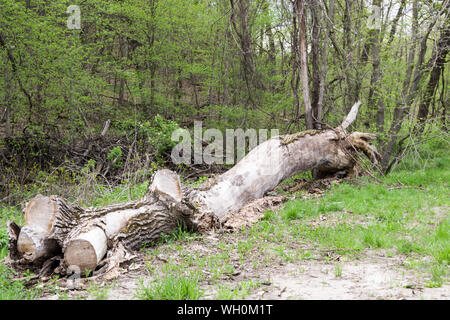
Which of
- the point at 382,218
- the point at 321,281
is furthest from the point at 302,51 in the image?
the point at 321,281

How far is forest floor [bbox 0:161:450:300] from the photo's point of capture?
2.93 meters

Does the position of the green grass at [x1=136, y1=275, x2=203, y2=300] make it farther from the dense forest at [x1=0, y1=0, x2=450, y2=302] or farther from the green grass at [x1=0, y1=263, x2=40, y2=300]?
the green grass at [x1=0, y1=263, x2=40, y2=300]

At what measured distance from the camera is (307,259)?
3893 millimetres

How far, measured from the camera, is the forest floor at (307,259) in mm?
2926

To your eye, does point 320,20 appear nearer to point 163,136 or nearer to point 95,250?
point 163,136

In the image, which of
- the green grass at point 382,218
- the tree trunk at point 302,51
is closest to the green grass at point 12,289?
the green grass at point 382,218

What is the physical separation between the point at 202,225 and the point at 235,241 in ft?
1.98

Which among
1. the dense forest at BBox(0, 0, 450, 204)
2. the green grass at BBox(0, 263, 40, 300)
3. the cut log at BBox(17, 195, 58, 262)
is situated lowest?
the green grass at BBox(0, 263, 40, 300)

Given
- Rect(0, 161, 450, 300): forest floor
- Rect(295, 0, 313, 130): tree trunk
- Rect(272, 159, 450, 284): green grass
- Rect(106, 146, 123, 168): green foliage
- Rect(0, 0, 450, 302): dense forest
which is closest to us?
Rect(0, 161, 450, 300): forest floor

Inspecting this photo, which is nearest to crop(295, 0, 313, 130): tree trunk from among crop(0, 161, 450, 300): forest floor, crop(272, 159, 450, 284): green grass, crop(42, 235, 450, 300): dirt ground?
crop(272, 159, 450, 284): green grass

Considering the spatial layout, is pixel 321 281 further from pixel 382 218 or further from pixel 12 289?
pixel 12 289

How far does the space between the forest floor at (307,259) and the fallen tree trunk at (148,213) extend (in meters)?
0.27

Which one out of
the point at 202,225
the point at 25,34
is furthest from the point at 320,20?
the point at 25,34

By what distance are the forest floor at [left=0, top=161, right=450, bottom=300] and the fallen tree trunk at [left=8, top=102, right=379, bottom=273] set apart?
0.27 meters
